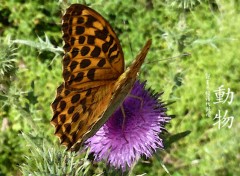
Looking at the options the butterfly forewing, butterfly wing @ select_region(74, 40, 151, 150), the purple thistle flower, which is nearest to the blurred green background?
the purple thistle flower

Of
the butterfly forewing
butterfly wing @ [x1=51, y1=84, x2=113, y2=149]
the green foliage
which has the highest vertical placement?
the butterfly forewing

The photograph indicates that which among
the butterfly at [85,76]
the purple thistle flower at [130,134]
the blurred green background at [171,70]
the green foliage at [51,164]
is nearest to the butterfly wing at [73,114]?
the butterfly at [85,76]

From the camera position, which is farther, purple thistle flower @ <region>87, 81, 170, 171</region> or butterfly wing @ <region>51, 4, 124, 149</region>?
purple thistle flower @ <region>87, 81, 170, 171</region>

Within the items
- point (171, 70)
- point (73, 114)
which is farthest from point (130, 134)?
point (171, 70)

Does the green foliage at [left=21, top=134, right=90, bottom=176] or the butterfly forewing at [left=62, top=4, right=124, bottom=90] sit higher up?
the butterfly forewing at [left=62, top=4, right=124, bottom=90]

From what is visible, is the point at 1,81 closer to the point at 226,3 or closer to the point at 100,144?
the point at 100,144

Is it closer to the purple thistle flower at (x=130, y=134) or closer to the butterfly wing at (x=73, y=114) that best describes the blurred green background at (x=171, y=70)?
the purple thistle flower at (x=130, y=134)

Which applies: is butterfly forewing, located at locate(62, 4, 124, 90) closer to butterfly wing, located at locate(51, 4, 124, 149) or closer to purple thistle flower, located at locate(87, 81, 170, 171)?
butterfly wing, located at locate(51, 4, 124, 149)

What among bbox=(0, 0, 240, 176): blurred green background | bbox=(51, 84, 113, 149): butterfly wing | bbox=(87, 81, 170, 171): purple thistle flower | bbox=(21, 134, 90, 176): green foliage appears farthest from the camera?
bbox=(0, 0, 240, 176): blurred green background
